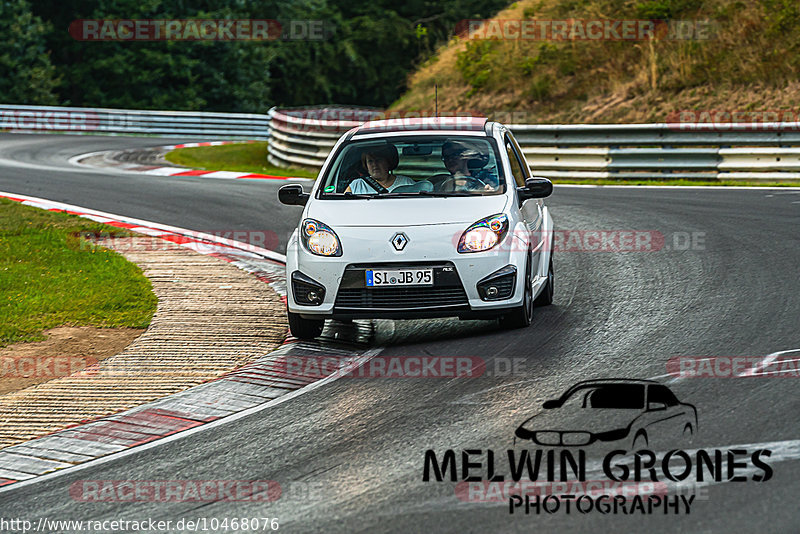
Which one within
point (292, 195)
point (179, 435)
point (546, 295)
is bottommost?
point (179, 435)

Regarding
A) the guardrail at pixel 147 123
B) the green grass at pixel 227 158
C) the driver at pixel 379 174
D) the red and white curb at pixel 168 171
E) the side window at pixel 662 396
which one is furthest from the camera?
the guardrail at pixel 147 123

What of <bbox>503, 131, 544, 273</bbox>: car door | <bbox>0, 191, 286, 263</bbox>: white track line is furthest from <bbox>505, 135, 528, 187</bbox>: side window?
<bbox>0, 191, 286, 263</bbox>: white track line

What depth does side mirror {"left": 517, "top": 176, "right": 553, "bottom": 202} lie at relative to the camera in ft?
29.2

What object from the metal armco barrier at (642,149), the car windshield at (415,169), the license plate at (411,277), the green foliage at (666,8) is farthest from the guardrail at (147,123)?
the license plate at (411,277)

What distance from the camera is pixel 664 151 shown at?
18844mm

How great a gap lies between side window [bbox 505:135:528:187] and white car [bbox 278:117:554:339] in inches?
1.4

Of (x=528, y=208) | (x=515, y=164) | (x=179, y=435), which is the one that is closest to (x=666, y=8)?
(x=515, y=164)

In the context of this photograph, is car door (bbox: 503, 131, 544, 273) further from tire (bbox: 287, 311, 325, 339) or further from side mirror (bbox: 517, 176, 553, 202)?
tire (bbox: 287, 311, 325, 339)

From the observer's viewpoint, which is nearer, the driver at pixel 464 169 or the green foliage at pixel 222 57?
the driver at pixel 464 169

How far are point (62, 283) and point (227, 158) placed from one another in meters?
17.8

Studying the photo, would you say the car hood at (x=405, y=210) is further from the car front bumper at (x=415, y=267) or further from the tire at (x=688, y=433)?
the tire at (x=688, y=433)

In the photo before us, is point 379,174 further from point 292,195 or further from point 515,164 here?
→ point 515,164

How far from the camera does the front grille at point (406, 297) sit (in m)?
8.11

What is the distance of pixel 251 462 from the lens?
19.2 ft
